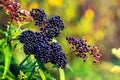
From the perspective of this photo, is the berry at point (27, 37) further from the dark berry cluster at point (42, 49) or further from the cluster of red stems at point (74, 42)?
the cluster of red stems at point (74, 42)

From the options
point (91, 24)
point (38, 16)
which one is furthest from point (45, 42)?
point (91, 24)

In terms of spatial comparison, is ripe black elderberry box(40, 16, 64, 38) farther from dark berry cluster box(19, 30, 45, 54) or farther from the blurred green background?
the blurred green background

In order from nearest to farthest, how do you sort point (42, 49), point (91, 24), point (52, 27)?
point (42, 49) < point (52, 27) < point (91, 24)

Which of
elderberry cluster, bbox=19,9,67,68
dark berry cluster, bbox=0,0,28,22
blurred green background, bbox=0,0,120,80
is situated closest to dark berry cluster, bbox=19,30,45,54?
elderberry cluster, bbox=19,9,67,68

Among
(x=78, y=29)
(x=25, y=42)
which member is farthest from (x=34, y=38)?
(x=78, y=29)

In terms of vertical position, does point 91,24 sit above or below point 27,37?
above

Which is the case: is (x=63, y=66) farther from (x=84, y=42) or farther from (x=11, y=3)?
(x=11, y=3)

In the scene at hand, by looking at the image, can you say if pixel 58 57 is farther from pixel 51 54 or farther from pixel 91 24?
pixel 91 24
